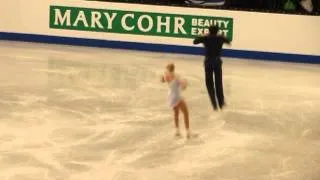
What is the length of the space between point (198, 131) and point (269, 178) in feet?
6.78

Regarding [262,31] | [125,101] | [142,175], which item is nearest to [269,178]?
[142,175]

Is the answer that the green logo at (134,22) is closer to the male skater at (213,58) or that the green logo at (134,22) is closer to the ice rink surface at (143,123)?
the ice rink surface at (143,123)

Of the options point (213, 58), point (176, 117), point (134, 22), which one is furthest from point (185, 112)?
point (134, 22)

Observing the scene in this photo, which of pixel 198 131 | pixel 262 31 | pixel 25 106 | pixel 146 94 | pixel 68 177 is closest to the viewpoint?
pixel 68 177

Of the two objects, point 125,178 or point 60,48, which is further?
point 60,48

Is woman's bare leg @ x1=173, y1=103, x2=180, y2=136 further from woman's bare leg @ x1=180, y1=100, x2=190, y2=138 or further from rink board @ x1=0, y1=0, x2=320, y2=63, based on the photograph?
rink board @ x1=0, y1=0, x2=320, y2=63

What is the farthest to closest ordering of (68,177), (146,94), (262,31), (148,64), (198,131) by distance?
1. (262,31)
2. (148,64)
3. (146,94)
4. (198,131)
5. (68,177)

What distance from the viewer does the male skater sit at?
32.3 ft

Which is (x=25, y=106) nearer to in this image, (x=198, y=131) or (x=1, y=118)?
(x=1, y=118)

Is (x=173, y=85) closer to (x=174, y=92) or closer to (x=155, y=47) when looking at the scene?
(x=174, y=92)

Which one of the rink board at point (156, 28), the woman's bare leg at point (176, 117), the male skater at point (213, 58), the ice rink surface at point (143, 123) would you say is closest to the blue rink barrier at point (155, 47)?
the rink board at point (156, 28)

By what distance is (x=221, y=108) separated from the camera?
10.6m

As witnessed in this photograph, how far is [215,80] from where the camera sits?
10.2 meters

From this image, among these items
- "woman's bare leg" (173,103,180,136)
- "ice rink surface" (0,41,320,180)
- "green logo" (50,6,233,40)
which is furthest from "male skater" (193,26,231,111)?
"green logo" (50,6,233,40)
